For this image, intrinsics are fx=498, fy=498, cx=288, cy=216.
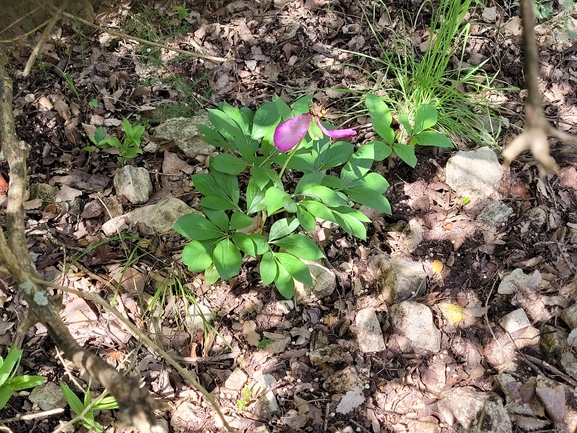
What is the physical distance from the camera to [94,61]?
294 cm

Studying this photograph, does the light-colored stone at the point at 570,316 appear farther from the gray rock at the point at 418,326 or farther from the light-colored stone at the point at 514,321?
the gray rock at the point at 418,326

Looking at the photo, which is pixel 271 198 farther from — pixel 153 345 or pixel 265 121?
pixel 153 345

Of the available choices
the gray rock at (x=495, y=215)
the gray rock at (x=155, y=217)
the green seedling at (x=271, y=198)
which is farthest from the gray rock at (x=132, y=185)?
the gray rock at (x=495, y=215)

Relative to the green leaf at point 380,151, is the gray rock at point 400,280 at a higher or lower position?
lower

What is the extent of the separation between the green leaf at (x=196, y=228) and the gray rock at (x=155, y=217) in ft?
1.32

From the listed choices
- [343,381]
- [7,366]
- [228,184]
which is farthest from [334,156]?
[7,366]

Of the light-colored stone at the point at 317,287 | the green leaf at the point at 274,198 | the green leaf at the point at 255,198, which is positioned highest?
the green leaf at the point at 274,198

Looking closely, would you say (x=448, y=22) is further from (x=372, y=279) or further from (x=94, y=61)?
(x=94, y=61)

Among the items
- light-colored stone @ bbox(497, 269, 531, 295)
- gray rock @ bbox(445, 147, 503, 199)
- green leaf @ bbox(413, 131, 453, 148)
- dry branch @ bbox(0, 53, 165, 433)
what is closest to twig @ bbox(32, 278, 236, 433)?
dry branch @ bbox(0, 53, 165, 433)

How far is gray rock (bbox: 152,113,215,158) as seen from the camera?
261 cm

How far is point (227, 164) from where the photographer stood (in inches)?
76.1

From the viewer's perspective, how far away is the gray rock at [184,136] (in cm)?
261

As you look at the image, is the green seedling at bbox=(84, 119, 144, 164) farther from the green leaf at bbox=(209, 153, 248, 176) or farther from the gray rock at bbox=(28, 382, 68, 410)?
the gray rock at bbox=(28, 382, 68, 410)

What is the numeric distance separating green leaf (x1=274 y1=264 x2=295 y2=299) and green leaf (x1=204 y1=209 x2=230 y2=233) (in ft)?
0.90
